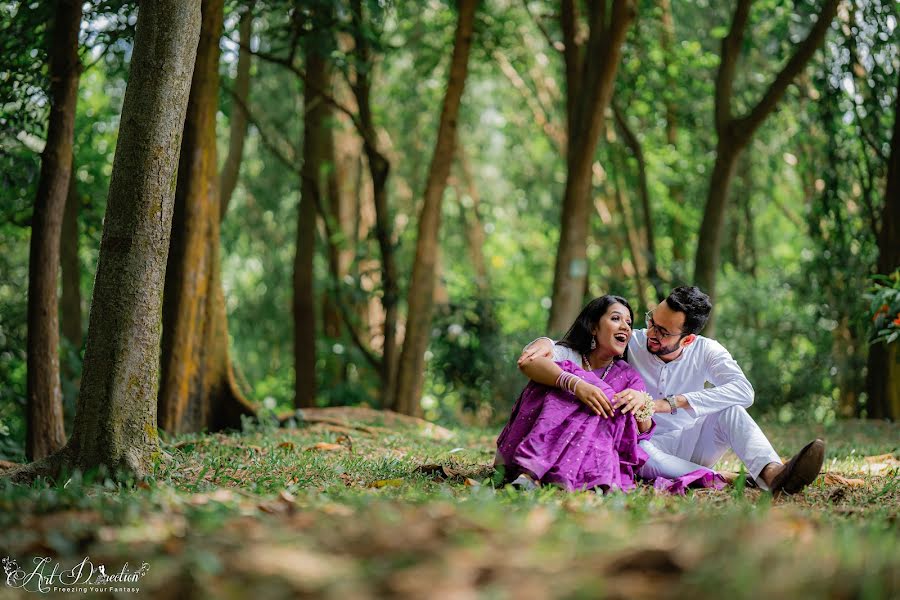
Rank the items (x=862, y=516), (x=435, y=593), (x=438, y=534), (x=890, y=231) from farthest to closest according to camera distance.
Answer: (x=890, y=231) < (x=862, y=516) < (x=438, y=534) < (x=435, y=593)

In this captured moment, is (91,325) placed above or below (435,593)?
above

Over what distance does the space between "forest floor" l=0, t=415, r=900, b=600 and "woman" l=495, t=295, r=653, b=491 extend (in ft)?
1.08

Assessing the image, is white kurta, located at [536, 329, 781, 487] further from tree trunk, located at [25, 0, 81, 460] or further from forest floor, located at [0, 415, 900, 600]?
tree trunk, located at [25, 0, 81, 460]

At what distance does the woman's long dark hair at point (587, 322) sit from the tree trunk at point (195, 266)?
383 centimetres

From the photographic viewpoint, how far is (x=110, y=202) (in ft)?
16.4

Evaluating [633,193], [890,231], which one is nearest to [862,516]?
[890,231]

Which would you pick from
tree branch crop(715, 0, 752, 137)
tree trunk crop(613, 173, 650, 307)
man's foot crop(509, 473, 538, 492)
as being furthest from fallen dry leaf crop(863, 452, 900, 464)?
tree trunk crop(613, 173, 650, 307)

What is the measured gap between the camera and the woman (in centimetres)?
Result: 489

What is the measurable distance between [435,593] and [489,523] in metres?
0.59

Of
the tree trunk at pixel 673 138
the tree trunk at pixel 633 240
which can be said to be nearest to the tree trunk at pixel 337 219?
the tree trunk at pixel 633 240

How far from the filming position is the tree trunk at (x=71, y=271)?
1131 cm


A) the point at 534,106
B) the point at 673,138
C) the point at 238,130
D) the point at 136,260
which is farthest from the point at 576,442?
the point at 534,106

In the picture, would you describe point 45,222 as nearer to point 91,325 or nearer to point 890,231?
→ point 91,325

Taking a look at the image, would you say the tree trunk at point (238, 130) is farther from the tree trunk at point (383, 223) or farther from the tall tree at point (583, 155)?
the tall tree at point (583, 155)
